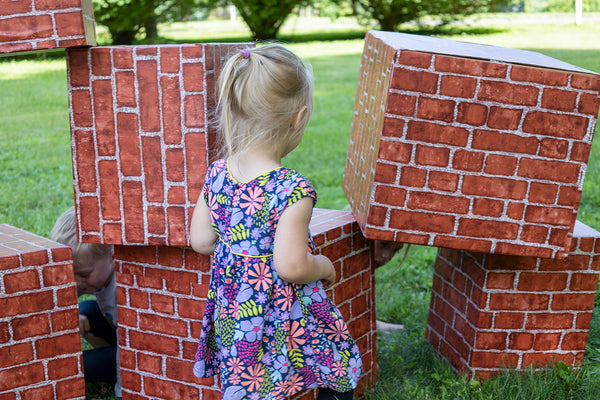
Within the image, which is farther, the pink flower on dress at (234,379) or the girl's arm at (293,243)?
the pink flower on dress at (234,379)

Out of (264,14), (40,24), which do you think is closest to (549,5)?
(264,14)

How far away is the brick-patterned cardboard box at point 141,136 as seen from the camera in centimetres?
224

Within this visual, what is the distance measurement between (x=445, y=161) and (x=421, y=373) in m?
1.13

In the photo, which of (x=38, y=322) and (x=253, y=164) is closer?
(x=253, y=164)

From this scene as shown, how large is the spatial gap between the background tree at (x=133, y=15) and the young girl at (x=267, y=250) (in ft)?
45.5

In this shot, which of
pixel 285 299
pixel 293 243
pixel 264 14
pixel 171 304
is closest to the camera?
pixel 293 243

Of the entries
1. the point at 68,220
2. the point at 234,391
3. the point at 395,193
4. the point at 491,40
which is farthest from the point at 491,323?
the point at 491,40

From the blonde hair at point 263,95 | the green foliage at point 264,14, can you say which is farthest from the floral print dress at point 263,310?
the green foliage at point 264,14

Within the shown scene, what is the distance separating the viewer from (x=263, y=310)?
2.02 metres

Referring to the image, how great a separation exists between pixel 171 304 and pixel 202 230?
49 centimetres

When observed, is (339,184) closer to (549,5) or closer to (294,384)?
(294,384)

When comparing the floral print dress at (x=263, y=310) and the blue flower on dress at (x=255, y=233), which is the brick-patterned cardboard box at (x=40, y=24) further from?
the blue flower on dress at (x=255, y=233)

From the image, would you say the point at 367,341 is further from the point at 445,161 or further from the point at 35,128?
the point at 35,128

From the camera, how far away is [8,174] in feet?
19.9
